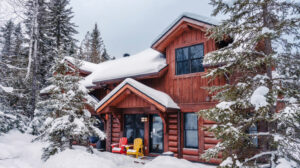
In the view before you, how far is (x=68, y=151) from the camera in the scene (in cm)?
723

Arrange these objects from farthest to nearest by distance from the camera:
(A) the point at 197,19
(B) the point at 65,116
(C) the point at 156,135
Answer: (C) the point at 156,135 < (A) the point at 197,19 < (B) the point at 65,116

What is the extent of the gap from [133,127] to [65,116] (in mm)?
4571

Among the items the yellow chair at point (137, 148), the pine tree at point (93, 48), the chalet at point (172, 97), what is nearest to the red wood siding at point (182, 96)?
the chalet at point (172, 97)

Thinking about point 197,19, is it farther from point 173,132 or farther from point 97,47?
point 97,47

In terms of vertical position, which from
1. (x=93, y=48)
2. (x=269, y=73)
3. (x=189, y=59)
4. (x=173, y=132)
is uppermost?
(x=93, y=48)

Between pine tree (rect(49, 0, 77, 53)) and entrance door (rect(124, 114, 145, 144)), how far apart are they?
14.6 m

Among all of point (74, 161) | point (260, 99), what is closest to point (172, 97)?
point (74, 161)

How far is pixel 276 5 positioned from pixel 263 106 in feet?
9.01

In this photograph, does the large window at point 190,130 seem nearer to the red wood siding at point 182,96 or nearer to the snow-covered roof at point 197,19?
the red wood siding at point 182,96

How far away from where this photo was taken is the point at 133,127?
1157 centimetres

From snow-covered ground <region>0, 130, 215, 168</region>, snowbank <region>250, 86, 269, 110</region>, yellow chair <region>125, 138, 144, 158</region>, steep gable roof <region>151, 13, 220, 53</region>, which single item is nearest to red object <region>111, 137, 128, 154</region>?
yellow chair <region>125, 138, 144, 158</region>

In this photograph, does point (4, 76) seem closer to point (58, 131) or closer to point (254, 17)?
point (58, 131)

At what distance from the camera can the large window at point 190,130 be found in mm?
9471

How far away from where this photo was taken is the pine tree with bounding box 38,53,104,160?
302 inches
